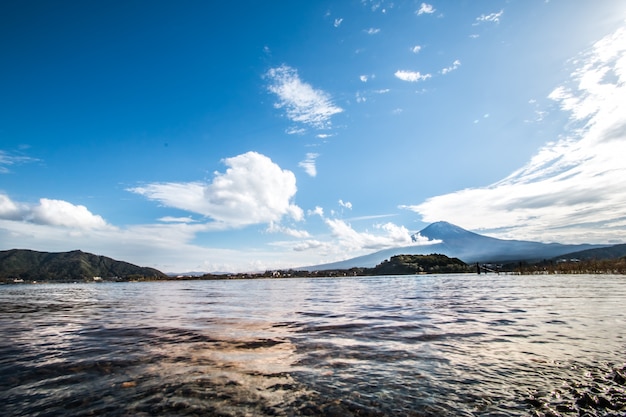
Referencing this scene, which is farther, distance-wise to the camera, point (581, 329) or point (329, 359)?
point (581, 329)

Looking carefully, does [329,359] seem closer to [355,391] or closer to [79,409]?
[355,391]

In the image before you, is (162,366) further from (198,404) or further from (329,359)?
(329,359)

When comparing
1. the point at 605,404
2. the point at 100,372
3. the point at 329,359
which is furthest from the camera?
the point at 329,359

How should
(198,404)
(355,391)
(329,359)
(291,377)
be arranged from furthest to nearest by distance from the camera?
(329,359), (291,377), (355,391), (198,404)

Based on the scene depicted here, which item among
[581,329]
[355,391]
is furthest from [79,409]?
[581,329]

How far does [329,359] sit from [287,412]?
3.88 metres

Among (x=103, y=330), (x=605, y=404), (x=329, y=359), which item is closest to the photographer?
(x=605, y=404)

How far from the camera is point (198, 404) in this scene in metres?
5.81

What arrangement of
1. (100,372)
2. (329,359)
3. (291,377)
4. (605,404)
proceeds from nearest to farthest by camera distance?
(605,404)
(291,377)
(100,372)
(329,359)

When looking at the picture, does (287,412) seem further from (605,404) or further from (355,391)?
(605,404)

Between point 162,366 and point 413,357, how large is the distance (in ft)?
22.6

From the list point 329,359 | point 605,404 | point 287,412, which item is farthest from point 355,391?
point 605,404

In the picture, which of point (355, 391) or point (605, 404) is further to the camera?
point (355, 391)

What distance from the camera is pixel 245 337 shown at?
1304 centimetres
